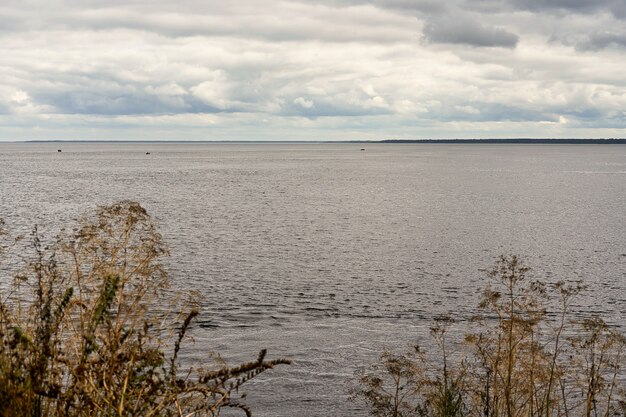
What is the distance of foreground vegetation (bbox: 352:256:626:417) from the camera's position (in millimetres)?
10828

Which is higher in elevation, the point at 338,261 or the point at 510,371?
the point at 510,371

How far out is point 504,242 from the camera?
44.8m

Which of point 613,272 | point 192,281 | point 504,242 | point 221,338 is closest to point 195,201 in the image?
point 504,242

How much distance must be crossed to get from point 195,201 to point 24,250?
3801cm

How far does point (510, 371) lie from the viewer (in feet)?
32.0

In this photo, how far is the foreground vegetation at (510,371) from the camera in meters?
10.8

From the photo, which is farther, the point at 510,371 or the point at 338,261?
the point at 338,261

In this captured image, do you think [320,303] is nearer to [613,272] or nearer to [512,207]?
[613,272]

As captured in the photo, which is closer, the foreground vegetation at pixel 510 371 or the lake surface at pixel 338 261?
the foreground vegetation at pixel 510 371

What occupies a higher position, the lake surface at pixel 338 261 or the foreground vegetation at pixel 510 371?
the foreground vegetation at pixel 510 371

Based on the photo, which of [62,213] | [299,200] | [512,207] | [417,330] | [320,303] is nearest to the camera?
[417,330]

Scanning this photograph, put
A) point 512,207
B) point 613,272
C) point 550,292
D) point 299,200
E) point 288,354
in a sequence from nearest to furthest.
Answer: point 288,354
point 550,292
point 613,272
point 512,207
point 299,200

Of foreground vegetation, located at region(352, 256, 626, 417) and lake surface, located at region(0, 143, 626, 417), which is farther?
lake surface, located at region(0, 143, 626, 417)

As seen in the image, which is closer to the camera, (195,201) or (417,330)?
(417,330)
